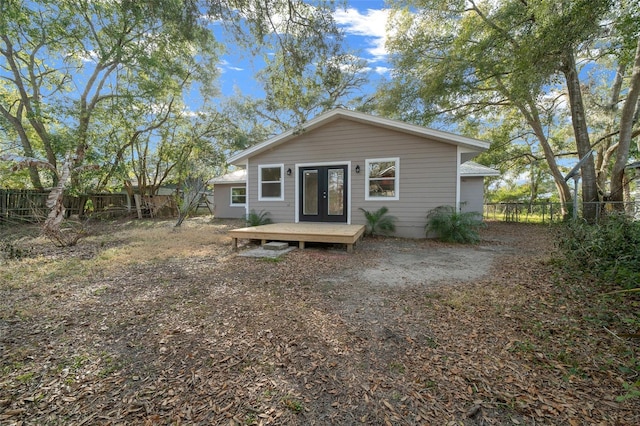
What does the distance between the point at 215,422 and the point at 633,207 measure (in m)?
11.5

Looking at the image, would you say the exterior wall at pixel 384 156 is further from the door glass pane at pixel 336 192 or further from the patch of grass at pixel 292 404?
the patch of grass at pixel 292 404

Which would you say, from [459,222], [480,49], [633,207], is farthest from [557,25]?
[633,207]

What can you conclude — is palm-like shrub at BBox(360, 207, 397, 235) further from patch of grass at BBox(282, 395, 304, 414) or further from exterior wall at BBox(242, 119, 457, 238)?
patch of grass at BBox(282, 395, 304, 414)

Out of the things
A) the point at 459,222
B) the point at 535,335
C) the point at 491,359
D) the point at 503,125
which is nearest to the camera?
the point at 491,359

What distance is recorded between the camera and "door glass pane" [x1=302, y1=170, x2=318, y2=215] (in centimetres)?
863

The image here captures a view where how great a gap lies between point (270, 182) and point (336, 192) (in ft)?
7.69

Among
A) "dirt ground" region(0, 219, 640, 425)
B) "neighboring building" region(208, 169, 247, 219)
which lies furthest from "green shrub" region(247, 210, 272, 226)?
"neighboring building" region(208, 169, 247, 219)

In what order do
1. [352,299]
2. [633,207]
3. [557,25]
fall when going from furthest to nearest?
[633,207]
[557,25]
[352,299]

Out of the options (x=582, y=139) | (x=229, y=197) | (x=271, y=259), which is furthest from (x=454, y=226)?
(x=229, y=197)

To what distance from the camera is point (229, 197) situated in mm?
15586

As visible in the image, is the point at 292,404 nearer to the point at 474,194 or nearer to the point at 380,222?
the point at 380,222

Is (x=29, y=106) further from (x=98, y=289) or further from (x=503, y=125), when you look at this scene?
(x=503, y=125)

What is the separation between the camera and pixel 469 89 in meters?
10.4

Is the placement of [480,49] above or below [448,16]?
below
